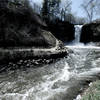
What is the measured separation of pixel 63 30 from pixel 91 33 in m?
6.34

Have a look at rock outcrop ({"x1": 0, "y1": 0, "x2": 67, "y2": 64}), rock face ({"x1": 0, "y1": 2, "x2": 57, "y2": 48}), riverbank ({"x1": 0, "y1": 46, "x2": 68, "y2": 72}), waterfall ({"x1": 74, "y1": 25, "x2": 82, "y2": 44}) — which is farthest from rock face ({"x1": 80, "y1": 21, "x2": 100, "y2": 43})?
riverbank ({"x1": 0, "y1": 46, "x2": 68, "y2": 72})

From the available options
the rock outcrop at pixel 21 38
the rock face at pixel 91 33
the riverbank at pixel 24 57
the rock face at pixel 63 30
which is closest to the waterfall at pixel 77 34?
the rock face at pixel 63 30

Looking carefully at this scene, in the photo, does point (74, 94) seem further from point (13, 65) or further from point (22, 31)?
point (22, 31)

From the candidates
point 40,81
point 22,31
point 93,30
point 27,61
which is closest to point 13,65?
point 27,61

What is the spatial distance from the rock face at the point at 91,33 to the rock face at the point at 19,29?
532 inches

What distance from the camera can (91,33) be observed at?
75.0 feet

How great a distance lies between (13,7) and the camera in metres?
10.7

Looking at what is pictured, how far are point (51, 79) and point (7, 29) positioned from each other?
612cm

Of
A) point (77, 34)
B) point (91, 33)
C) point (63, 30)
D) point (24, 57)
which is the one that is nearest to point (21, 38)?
point (24, 57)

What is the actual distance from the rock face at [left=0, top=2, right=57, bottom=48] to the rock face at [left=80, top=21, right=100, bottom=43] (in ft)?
44.3

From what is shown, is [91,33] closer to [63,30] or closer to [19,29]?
[63,30]

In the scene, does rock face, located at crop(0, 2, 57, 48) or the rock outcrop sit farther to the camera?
rock face, located at crop(0, 2, 57, 48)

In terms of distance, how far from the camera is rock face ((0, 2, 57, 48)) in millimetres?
9039

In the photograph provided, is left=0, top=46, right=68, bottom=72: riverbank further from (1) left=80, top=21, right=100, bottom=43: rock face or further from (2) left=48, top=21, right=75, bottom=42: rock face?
(2) left=48, top=21, right=75, bottom=42: rock face
